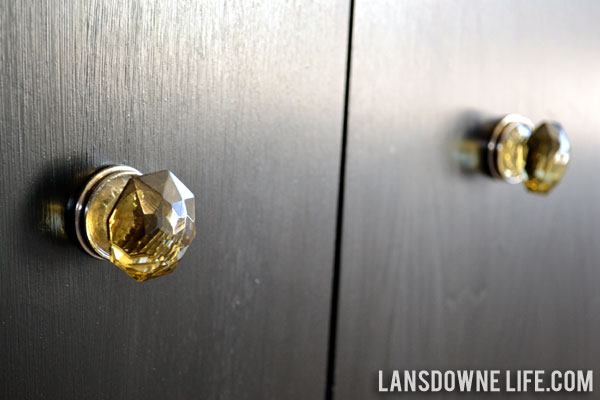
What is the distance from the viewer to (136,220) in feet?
0.61

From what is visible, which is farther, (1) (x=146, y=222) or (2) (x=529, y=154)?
(2) (x=529, y=154)

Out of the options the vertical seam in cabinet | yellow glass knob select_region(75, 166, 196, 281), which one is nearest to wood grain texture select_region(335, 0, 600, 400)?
the vertical seam in cabinet

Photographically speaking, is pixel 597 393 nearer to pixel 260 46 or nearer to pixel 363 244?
pixel 363 244

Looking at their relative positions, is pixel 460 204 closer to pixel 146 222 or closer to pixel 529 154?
pixel 529 154

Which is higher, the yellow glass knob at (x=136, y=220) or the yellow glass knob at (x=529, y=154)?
the yellow glass knob at (x=529, y=154)

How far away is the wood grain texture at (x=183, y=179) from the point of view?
0.18m

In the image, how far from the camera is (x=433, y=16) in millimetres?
316

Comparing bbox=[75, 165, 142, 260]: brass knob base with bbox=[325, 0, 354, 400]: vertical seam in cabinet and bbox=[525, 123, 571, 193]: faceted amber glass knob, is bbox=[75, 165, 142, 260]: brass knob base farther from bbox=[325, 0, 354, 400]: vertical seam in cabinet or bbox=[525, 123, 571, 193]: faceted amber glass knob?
bbox=[525, 123, 571, 193]: faceted amber glass knob

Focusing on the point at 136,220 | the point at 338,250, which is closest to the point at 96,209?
the point at 136,220

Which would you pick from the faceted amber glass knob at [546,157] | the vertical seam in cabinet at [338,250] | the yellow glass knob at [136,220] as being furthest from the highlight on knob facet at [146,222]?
the faceted amber glass knob at [546,157]

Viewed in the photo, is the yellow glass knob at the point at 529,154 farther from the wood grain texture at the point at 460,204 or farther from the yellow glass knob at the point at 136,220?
the yellow glass knob at the point at 136,220

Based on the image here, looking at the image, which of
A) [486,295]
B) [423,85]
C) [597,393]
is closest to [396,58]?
[423,85]

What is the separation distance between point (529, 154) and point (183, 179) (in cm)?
20

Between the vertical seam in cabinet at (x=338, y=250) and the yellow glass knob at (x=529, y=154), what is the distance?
10 cm
